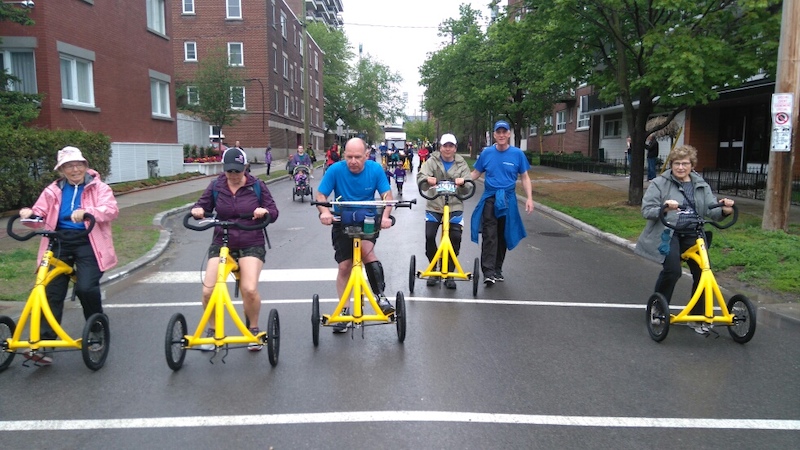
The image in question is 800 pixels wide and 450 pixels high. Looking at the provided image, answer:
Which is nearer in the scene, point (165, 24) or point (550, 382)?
point (550, 382)

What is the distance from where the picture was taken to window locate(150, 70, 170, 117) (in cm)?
2534

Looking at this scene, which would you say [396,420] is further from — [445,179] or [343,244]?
[445,179]

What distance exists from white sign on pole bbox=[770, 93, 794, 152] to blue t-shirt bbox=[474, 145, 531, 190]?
5029 millimetres

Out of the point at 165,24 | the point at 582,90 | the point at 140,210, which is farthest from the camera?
the point at 582,90

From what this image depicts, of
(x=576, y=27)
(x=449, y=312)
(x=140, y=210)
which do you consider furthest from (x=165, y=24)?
(x=449, y=312)

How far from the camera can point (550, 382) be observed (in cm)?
494

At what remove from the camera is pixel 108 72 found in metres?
21.5

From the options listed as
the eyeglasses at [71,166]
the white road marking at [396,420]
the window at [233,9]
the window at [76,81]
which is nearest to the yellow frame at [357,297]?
the white road marking at [396,420]

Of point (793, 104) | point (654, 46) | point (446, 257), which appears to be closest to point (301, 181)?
point (654, 46)

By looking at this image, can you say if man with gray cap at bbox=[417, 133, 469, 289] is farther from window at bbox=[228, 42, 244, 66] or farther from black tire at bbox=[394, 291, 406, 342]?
window at bbox=[228, 42, 244, 66]

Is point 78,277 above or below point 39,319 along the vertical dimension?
above

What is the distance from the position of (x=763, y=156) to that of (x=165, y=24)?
2422 cm

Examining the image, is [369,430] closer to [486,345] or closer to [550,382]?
[550,382]

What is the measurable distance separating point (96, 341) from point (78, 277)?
22.1 inches
